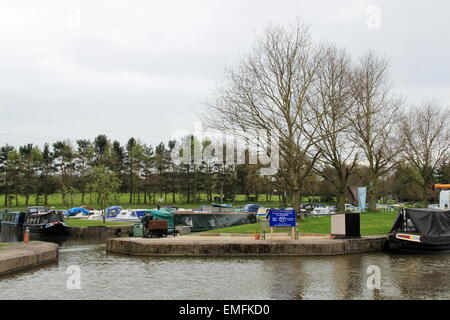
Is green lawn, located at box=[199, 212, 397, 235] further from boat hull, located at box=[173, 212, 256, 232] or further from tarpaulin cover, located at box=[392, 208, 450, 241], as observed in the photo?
boat hull, located at box=[173, 212, 256, 232]

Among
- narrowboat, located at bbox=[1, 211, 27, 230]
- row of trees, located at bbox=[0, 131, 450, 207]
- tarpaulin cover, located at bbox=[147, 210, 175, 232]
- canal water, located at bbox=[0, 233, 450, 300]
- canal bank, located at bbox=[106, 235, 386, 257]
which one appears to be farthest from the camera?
row of trees, located at bbox=[0, 131, 450, 207]

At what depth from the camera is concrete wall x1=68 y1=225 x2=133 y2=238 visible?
4091 cm

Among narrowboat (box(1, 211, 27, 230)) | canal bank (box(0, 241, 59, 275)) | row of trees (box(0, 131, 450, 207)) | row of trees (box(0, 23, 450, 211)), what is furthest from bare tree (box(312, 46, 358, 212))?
row of trees (box(0, 131, 450, 207))

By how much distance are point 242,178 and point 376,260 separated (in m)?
78.8

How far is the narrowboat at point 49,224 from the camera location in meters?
41.7

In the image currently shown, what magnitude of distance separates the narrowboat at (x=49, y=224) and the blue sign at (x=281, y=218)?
25.5 metres

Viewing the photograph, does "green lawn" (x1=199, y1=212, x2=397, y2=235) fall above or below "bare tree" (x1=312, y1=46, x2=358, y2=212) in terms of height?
below

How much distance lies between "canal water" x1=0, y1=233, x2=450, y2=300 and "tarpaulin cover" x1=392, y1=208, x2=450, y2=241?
224 cm

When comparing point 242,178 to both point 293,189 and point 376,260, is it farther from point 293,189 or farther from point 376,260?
point 376,260

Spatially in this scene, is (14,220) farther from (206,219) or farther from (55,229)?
(206,219)

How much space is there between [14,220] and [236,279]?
148 feet

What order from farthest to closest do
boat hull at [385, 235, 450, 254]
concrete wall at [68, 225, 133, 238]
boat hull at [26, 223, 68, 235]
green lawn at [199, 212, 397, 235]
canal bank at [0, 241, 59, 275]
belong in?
boat hull at [26, 223, 68, 235] < concrete wall at [68, 225, 133, 238] < green lawn at [199, 212, 397, 235] < boat hull at [385, 235, 450, 254] < canal bank at [0, 241, 59, 275]

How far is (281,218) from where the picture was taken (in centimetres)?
2389

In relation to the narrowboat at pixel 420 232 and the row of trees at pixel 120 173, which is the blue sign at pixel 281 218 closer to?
the narrowboat at pixel 420 232
